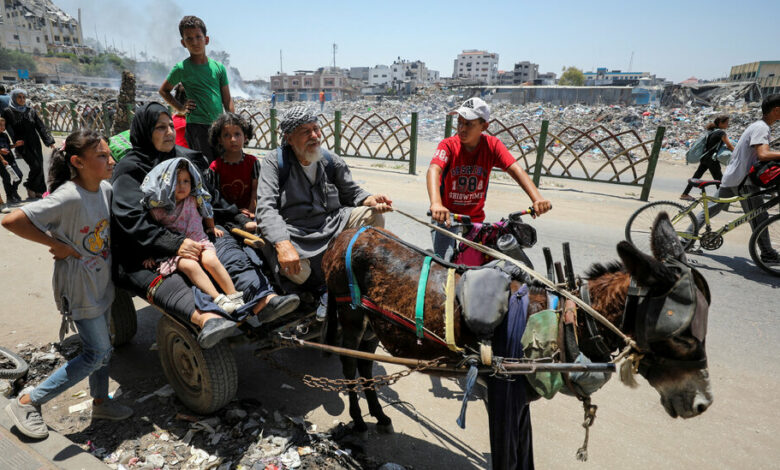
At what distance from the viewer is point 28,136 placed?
816 centimetres

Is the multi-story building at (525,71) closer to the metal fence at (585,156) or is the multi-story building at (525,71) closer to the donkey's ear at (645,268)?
the metal fence at (585,156)

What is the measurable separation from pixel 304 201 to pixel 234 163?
1099 mm

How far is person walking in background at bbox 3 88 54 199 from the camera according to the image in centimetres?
796

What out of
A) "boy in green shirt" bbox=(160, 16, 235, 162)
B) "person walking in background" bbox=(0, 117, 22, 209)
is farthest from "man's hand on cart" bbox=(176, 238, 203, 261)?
"person walking in background" bbox=(0, 117, 22, 209)

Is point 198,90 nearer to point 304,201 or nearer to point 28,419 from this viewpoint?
point 304,201

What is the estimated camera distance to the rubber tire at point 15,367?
320cm

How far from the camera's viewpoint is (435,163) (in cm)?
360

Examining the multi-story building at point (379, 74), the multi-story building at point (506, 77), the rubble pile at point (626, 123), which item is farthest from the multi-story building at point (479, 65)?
the rubble pile at point (626, 123)

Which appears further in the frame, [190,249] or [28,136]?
[28,136]

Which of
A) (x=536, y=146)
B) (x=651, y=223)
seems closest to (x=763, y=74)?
(x=536, y=146)

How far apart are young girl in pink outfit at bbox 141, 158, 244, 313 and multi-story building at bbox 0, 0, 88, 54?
120m

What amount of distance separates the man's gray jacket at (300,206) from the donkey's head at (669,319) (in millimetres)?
1993

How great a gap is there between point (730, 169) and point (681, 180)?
26.8ft

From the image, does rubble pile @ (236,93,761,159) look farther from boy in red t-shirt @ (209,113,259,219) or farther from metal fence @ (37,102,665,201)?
boy in red t-shirt @ (209,113,259,219)
